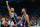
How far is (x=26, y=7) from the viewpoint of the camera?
13.8 ft

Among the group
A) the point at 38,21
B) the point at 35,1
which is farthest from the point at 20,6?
the point at 38,21

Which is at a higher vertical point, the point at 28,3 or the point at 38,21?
the point at 28,3

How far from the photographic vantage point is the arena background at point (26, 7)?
4172 mm

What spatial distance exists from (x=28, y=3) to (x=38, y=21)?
0.90 meters

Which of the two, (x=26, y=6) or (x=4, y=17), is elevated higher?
(x=26, y=6)

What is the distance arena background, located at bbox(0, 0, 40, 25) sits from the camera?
13.7 ft

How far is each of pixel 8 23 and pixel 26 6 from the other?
1.08 metres

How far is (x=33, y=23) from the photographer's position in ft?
13.7

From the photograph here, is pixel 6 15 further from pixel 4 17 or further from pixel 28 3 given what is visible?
pixel 28 3

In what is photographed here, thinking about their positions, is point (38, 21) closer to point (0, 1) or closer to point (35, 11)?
point (35, 11)

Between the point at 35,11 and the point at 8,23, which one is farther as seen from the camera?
the point at 35,11

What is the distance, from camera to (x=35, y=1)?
420 centimetres

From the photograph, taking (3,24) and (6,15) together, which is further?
(6,15)

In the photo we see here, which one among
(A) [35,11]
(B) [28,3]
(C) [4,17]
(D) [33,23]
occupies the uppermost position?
(B) [28,3]
